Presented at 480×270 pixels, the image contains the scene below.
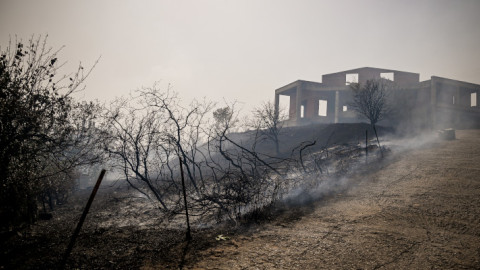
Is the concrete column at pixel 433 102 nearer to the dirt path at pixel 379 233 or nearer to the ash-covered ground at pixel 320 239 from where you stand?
the dirt path at pixel 379 233

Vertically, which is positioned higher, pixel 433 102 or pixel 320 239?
pixel 433 102

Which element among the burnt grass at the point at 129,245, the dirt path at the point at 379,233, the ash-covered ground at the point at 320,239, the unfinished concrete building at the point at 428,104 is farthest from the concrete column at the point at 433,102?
the burnt grass at the point at 129,245

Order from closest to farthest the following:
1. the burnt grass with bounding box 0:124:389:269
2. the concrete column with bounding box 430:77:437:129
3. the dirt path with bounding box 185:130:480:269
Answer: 1. the dirt path with bounding box 185:130:480:269
2. the burnt grass with bounding box 0:124:389:269
3. the concrete column with bounding box 430:77:437:129

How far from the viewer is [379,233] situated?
4.75 meters

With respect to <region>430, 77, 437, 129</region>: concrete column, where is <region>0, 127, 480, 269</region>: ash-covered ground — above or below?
below

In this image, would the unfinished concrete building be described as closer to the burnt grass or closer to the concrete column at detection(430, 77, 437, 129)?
the concrete column at detection(430, 77, 437, 129)

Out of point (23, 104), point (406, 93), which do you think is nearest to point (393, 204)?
point (23, 104)

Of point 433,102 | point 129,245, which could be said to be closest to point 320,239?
point 129,245

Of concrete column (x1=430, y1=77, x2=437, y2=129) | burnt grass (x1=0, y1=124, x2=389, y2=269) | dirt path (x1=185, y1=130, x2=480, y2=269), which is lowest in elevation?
burnt grass (x1=0, y1=124, x2=389, y2=269)

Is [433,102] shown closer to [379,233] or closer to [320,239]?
[379,233]

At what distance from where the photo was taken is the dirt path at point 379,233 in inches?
150

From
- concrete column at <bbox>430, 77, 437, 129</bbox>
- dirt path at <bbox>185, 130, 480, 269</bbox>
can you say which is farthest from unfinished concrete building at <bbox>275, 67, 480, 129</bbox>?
dirt path at <bbox>185, 130, 480, 269</bbox>

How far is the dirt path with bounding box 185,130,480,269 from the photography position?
380 centimetres

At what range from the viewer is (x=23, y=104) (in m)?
5.26
